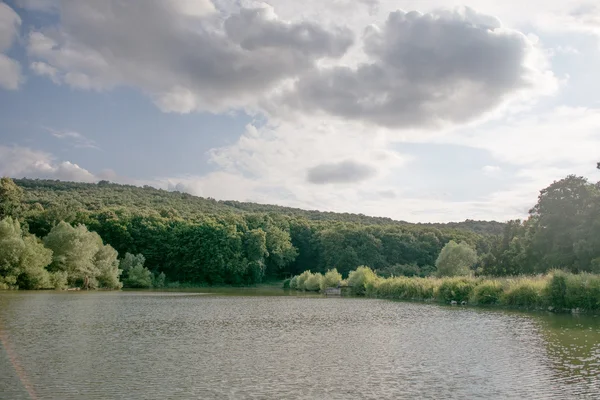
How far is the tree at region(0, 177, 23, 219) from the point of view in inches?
3250

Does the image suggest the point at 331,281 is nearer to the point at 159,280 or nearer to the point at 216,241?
the point at 159,280

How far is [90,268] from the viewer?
78500 mm

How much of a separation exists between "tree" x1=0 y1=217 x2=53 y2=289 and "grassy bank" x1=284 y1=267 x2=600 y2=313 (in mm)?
42806

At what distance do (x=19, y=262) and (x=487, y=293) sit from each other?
5472 cm

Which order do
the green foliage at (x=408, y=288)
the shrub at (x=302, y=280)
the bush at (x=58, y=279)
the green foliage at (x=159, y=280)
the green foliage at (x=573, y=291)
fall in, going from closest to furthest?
the green foliage at (x=573, y=291)
the green foliage at (x=408, y=288)
the bush at (x=58, y=279)
the shrub at (x=302, y=280)
the green foliage at (x=159, y=280)

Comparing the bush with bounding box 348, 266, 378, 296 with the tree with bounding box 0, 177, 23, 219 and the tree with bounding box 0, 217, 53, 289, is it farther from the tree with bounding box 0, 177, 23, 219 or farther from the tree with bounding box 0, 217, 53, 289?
the tree with bounding box 0, 177, 23, 219

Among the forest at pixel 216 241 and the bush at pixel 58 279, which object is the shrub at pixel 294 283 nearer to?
the forest at pixel 216 241

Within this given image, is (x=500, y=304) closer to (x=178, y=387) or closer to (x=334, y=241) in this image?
(x=178, y=387)

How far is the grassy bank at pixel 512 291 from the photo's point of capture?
34.9 m

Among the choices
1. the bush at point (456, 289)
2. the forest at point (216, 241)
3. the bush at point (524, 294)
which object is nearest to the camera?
the bush at point (524, 294)

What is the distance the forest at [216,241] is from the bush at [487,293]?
8210 mm

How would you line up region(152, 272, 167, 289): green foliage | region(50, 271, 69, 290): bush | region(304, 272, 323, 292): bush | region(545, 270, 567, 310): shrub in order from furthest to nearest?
region(152, 272, 167, 289): green foliage
region(304, 272, 323, 292): bush
region(50, 271, 69, 290): bush
region(545, 270, 567, 310): shrub

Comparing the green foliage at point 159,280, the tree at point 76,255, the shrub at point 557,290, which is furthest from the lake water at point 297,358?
the green foliage at point 159,280

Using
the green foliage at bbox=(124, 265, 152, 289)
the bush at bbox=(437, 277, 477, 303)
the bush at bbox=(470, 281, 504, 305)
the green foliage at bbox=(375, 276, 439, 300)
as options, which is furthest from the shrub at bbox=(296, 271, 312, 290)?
the bush at bbox=(470, 281, 504, 305)
